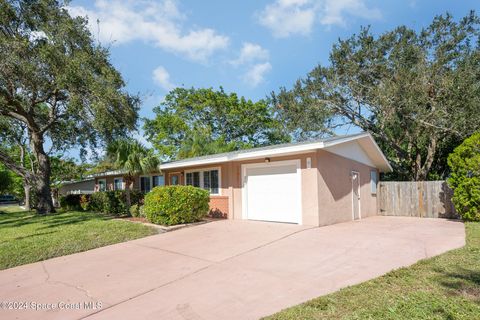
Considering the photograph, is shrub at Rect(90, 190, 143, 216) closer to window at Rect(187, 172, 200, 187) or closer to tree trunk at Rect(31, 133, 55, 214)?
tree trunk at Rect(31, 133, 55, 214)

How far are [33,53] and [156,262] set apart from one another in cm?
1213

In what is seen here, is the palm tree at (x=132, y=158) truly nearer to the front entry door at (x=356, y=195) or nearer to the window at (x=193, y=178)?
the window at (x=193, y=178)

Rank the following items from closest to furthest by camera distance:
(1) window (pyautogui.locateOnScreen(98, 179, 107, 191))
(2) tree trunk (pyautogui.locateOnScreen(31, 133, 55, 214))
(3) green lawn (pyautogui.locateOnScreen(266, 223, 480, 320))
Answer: (3) green lawn (pyautogui.locateOnScreen(266, 223, 480, 320)) → (2) tree trunk (pyautogui.locateOnScreen(31, 133, 55, 214)) → (1) window (pyautogui.locateOnScreen(98, 179, 107, 191))

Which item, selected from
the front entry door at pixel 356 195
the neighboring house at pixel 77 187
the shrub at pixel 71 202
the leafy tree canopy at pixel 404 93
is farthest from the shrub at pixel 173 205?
the neighboring house at pixel 77 187

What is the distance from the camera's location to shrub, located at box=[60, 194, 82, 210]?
20875mm

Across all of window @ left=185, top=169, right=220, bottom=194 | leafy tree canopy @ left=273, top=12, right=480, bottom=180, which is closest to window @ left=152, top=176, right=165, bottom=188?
window @ left=185, top=169, right=220, bottom=194

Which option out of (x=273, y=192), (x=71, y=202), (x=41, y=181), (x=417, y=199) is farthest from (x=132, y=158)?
(x=417, y=199)

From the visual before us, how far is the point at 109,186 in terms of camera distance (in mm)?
22156

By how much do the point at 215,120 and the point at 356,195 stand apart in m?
23.1

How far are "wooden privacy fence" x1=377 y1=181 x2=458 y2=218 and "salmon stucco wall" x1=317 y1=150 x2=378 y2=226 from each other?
2.03 m

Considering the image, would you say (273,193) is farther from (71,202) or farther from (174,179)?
(71,202)

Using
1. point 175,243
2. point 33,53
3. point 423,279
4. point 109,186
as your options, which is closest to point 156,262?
point 175,243

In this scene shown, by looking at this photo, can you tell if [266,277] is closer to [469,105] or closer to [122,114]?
[122,114]

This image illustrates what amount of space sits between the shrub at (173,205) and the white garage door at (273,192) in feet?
6.82
